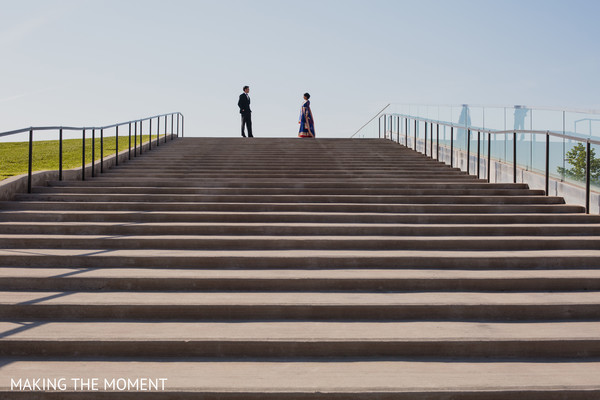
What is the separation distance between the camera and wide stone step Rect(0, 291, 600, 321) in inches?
161

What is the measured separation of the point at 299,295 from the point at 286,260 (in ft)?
2.36

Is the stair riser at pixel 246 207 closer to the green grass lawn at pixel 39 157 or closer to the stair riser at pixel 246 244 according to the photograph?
the stair riser at pixel 246 244

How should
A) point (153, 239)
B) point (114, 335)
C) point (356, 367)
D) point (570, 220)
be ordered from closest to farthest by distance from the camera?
point (356, 367) < point (114, 335) < point (153, 239) < point (570, 220)

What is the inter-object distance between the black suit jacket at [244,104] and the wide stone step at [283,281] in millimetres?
11927

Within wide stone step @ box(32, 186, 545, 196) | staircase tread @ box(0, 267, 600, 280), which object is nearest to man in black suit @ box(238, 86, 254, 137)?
wide stone step @ box(32, 186, 545, 196)

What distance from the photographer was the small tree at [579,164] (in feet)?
23.2

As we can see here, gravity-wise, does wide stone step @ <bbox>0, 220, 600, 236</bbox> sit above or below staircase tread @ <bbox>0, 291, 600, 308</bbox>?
above

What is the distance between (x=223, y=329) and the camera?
3.84m

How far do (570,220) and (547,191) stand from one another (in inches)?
55.7

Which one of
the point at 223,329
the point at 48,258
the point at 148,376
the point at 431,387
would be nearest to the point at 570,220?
the point at 431,387

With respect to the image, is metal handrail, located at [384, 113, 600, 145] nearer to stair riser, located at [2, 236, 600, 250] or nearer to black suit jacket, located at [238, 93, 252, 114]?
stair riser, located at [2, 236, 600, 250]

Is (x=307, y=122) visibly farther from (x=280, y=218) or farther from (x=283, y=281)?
(x=283, y=281)

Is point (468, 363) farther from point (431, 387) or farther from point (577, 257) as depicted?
point (577, 257)
